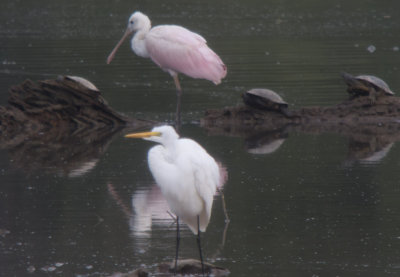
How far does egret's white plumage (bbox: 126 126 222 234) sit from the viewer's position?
658 cm

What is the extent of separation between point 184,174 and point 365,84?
6730 millimetres

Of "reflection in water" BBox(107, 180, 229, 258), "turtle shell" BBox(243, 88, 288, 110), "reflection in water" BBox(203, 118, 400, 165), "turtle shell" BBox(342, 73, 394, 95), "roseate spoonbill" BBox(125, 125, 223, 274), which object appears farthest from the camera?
"turtle shell" BBox(243, 88, 288, 110)

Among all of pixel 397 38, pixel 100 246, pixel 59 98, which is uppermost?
pixel 397 38

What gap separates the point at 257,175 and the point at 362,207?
1653mm

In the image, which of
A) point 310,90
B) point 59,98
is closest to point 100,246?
point 59,98

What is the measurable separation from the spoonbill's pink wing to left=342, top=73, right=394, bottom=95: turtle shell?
1.86m

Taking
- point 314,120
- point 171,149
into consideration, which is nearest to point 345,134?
point 314,120

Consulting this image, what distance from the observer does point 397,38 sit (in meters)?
21.3

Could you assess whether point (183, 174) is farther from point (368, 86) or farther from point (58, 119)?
point (58, 119)

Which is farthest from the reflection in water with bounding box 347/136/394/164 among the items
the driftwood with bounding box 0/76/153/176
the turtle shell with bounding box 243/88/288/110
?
the driftwood with bounding box 0/76/153/176

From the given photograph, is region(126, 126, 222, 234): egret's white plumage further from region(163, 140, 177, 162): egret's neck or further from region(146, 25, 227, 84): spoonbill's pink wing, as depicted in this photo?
region(146, 25, 227, 84): spoonbill's pink wing

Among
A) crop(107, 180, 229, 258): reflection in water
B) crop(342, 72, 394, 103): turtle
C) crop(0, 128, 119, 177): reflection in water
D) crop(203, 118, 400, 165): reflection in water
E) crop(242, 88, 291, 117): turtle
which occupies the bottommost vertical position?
crop(107, 180, 229, 258): reflection in water

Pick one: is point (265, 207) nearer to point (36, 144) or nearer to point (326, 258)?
point (326, 258)

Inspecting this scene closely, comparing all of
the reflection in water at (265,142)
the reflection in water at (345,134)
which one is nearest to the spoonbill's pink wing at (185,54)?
the reflection in water at (345,134)
